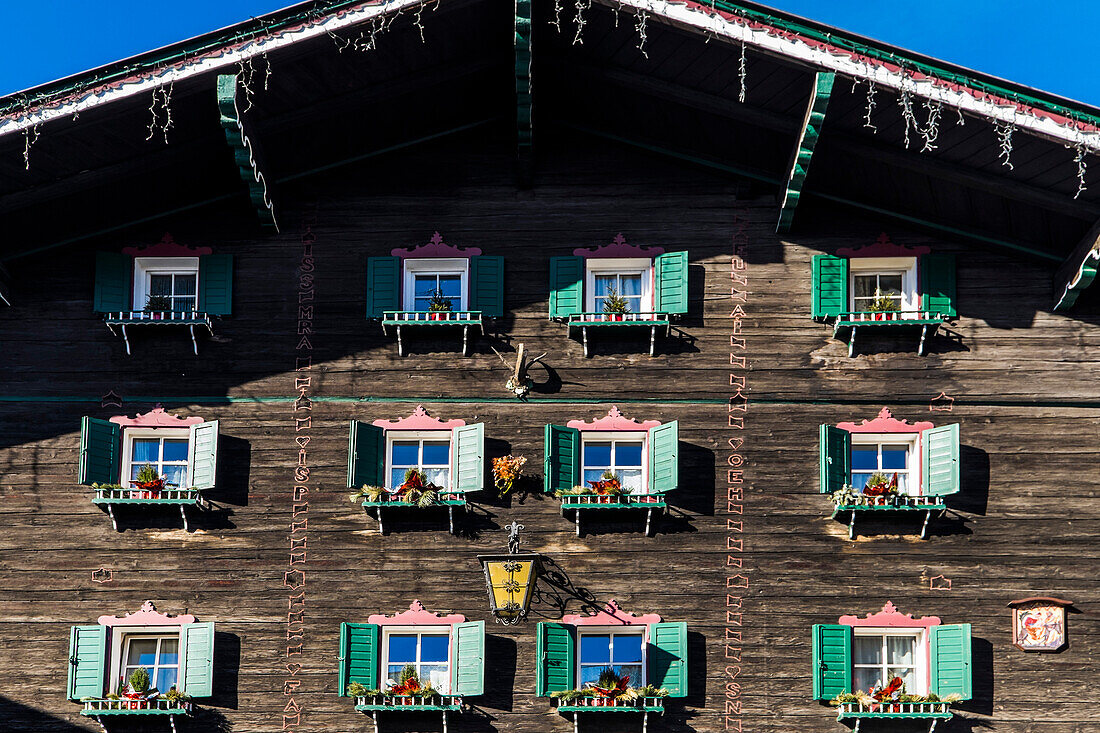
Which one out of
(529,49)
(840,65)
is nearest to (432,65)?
(529,49)

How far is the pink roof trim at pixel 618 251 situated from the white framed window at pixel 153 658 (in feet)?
29.1

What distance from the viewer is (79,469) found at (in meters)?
25.0

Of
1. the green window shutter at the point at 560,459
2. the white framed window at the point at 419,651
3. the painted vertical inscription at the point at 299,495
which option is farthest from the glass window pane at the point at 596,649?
the painted vertical inscription at the point at 299,495

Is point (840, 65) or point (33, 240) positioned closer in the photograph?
point (840, 65)

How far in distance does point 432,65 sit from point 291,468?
691 cm

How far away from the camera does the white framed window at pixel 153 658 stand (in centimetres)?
2431

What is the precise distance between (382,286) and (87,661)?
741 cm

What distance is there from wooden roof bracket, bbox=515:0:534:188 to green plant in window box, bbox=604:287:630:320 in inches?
96.8

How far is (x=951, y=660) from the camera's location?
77.7ft

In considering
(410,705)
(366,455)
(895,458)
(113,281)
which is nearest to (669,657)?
(410,705)

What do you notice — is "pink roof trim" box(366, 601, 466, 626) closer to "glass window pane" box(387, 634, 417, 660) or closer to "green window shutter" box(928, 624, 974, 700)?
"glass window pane" box(387, 634, 417, 660)

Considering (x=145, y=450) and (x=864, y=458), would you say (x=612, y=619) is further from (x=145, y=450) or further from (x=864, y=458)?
(x=145, y=450)

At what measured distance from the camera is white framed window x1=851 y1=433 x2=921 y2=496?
25.0 metres

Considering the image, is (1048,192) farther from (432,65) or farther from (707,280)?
(432,65)
